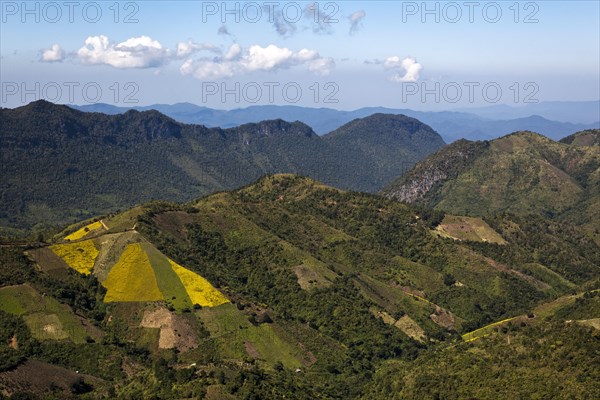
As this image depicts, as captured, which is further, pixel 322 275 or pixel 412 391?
pixel 322 275

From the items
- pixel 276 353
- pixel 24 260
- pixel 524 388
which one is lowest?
pixel 276 353

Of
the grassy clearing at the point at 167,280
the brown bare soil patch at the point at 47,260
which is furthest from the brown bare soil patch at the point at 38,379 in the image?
the brown bare soil patch at the point at 47,260

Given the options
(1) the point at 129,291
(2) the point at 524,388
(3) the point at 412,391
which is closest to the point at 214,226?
(1) the point at 129,291

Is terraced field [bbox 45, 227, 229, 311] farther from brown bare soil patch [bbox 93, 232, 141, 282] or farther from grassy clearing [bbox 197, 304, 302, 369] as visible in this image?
grassy clearing [bbox 197, 304, 302, 369]

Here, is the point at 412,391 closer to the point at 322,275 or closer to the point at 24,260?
the point at 322,275

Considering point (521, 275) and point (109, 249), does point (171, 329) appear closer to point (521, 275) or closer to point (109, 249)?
point (109, 249)

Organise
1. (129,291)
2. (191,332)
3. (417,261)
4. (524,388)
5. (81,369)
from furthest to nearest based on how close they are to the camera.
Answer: (417,261), (129,291), (191,332), (81,369), (524,388)

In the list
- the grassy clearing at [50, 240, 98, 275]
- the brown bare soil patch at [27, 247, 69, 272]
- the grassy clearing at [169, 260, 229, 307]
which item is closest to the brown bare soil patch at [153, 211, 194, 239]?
the grassy clearing at [50, 240, 98, 275]
